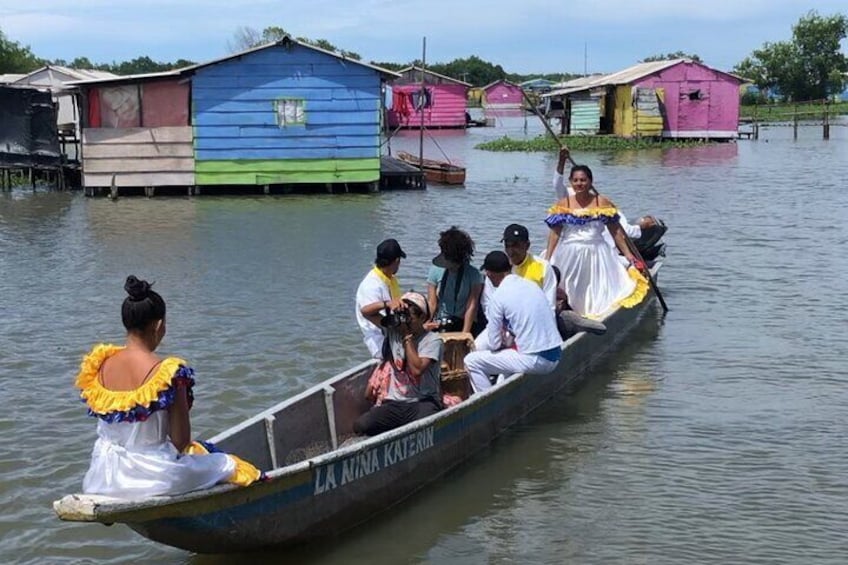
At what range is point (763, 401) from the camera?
9.20 meters

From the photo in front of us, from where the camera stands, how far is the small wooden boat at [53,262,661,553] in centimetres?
516

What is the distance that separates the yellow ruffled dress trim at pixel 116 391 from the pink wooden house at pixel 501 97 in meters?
76.7

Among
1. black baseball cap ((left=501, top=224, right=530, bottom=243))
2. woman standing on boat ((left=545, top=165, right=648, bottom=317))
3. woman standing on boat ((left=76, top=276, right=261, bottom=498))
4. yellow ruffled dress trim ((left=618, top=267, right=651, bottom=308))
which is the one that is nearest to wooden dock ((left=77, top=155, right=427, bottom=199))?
yellow ruffled dress trim ((left=618, top=267, right=651, bottom=308))

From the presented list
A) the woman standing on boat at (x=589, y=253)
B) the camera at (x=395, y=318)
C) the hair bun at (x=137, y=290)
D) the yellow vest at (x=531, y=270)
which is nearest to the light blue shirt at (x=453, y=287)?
the yellow vest at (x=531, y=270)

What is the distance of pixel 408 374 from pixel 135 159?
1839cm

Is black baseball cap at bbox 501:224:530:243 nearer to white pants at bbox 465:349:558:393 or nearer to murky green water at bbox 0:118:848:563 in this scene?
white pants at bbox 465:349:558:393

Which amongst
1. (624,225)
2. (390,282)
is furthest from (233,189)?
Result: (390,282)

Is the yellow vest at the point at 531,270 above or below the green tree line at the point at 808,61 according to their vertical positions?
below

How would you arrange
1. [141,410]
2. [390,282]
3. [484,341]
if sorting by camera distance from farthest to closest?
[484,341] < [390,282] < [141,410]

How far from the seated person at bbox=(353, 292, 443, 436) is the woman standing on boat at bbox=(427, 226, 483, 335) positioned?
47.6 inches

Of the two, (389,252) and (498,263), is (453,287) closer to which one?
(498,263)

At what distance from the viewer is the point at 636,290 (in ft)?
35.8

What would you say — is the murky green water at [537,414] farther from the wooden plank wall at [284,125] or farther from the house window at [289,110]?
the house window at [289,110]

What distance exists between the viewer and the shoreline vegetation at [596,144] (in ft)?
139
